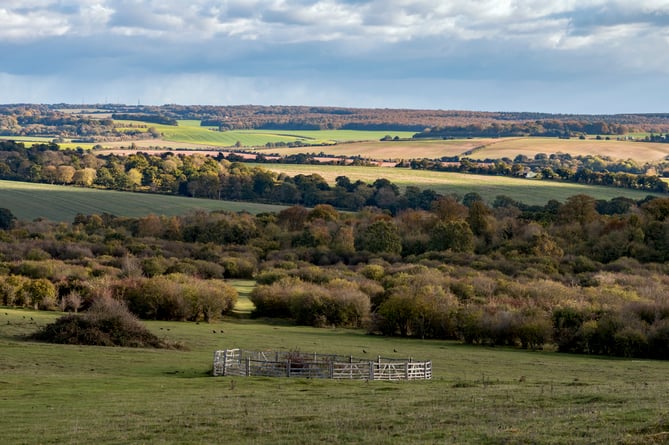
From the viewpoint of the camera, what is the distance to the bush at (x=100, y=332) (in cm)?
4891

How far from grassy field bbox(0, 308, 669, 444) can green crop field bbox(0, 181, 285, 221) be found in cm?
9175

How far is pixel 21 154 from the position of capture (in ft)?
611

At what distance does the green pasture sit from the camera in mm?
152750

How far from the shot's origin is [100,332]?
162 ft

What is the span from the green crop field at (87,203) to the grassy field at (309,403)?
91.8 meters

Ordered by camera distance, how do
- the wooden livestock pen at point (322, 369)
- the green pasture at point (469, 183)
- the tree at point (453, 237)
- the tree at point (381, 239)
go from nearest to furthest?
the wooden livestock pen at point (322, 369) → the tree at point (381, 239) → the tree at point (453, 237) → the green pasture at point (469, 183)

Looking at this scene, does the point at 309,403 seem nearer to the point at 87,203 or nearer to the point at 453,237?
the point at 453,237

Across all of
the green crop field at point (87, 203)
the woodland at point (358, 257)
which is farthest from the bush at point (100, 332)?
the green crop field at point (87, 203)

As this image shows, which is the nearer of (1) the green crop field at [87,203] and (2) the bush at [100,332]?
(2) the bush at [100,332]

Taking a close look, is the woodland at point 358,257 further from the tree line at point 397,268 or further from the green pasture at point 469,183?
the green pasture at point 469,183

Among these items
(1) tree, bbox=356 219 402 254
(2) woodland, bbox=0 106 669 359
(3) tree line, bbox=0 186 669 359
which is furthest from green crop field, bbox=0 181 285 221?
(1) tree, bbox=356 219 402 254

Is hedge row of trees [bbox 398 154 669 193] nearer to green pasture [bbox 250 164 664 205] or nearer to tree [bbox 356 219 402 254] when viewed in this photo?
green pasture [bbox 250 164 664 205]

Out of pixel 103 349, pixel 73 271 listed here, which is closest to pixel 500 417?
pixel 103 349

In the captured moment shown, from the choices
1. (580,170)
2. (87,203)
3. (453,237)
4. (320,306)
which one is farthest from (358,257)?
(580,170)
